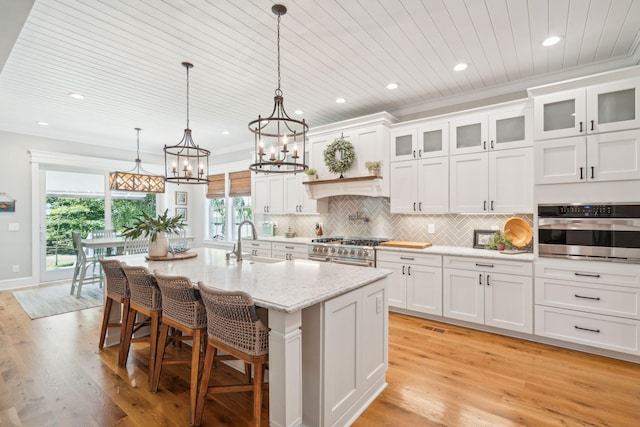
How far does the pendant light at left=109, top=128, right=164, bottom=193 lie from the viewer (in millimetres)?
5410

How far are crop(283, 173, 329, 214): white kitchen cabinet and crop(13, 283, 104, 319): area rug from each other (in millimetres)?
3324

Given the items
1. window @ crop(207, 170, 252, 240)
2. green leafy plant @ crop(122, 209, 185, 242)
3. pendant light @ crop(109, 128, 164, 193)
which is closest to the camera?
green leafy plant @ crop(122, 209, 185, 242)

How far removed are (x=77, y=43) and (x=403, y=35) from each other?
2929 mm

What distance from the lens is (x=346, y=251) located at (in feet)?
14.2

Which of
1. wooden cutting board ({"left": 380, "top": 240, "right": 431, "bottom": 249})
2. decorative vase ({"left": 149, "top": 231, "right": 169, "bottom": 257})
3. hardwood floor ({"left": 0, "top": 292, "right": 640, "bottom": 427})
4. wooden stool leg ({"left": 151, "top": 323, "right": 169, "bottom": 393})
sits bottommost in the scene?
hardwood floor ({"left": 0, "top": 292, "right": 640, "bottom": 427})

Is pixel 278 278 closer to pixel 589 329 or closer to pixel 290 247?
pixel 290 247

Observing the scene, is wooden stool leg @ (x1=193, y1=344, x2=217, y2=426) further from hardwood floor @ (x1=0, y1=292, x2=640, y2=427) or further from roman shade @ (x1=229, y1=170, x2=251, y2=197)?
roman shade @ (x1=229, y1=170, x2=251, y2=197)

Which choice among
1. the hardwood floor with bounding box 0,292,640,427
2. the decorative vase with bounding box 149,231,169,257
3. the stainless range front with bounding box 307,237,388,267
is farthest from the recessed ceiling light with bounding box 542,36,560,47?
the decorative vase with bounding box 149,231,169,257

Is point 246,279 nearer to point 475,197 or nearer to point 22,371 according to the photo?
point 22,371

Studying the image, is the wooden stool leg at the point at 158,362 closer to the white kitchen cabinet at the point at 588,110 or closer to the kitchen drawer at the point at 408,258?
the kitchen drawer at the point at 408,258

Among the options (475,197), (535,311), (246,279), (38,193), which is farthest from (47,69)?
(535,311)

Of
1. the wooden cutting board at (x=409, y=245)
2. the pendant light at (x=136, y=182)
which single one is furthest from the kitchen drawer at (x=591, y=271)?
the pendant light at (x=136, y=182)

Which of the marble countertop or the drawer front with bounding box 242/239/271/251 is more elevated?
the marble countertop

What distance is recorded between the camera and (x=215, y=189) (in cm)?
725
